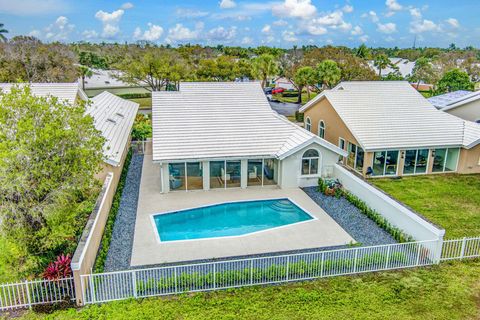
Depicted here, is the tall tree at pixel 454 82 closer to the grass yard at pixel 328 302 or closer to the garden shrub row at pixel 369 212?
the garden shrub row at pixel 369 212

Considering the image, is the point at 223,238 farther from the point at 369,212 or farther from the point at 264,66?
the point at 264,66

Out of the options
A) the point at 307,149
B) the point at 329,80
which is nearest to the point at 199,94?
the point at 307,149

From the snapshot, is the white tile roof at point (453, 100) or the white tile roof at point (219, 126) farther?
the white tile roof at point (453, 100)

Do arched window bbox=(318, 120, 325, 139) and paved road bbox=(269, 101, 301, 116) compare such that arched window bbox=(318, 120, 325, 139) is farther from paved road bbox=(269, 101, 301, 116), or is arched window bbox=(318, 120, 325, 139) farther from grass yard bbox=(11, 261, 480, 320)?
grass yard bbox=(11, 261, 480, 320)

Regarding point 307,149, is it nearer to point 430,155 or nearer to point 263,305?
point 430,155

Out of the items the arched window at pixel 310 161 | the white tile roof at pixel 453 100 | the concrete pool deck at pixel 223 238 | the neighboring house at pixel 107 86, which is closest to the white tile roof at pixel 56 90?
the concrete pool deck at pixel 223 238

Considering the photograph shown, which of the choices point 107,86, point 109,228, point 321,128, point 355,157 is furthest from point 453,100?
point 107,86
